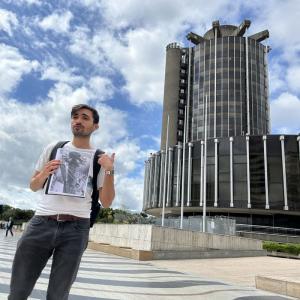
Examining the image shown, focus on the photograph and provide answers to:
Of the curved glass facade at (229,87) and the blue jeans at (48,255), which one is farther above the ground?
the curved glass facade at (229,87)

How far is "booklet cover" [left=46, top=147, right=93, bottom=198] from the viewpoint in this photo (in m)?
2.88

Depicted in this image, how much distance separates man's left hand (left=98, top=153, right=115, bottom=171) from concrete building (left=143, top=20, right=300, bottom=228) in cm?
2862

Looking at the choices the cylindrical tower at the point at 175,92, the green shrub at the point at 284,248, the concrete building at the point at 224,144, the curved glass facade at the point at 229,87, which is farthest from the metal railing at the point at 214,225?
the cylindrical tower at the point at 175,92

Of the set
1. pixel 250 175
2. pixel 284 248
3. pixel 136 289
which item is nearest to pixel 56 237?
pixel 136 289

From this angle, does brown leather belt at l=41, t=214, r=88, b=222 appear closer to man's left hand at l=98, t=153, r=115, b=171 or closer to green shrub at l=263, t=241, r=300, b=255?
man's left hand at l=98, t=153, r=115, b=171

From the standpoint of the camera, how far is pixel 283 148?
43.8 metres

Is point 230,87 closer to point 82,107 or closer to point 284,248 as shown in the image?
point 284,248

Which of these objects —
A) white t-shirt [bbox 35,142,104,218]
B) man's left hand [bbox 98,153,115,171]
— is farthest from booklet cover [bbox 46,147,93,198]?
man's left hand [bbox 98,153,115,171]

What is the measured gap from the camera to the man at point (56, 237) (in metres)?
2.70

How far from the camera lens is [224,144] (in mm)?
46781

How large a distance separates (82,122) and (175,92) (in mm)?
79441

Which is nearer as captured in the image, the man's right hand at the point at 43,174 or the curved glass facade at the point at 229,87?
the man's right hand at the point at 43,174

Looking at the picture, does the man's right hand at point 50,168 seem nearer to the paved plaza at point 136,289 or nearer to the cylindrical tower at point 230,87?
the paved plaza at point 136,289

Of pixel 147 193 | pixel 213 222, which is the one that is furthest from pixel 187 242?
pixel 147 193
